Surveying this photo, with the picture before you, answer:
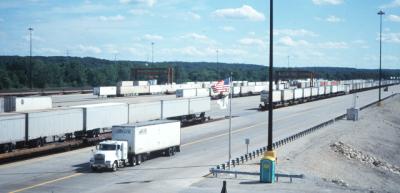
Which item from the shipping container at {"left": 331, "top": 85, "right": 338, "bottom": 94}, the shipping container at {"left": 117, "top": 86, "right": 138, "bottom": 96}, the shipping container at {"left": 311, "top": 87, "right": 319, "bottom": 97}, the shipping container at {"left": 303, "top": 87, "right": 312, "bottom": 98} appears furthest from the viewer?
the shipping container at {"left": 331, "top": 85, "right": 338, "bottom": 94}

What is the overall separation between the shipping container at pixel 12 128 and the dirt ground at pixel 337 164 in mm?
14874

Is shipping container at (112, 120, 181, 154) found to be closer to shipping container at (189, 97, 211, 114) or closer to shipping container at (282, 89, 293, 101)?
shipping container at (189, 97, 211, 114)

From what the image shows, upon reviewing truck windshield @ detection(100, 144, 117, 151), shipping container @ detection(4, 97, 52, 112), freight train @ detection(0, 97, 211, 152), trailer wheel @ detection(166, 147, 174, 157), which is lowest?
trailer wheel @ detection(166, 147, 174, 157)

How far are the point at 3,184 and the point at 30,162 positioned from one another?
8242mm

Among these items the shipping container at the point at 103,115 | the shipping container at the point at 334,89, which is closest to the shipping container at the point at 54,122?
the shipping container at the point at 103,115

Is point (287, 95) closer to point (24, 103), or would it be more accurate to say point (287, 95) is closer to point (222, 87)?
point (24, 103)

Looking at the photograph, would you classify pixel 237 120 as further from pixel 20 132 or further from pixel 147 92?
pixel 147 92

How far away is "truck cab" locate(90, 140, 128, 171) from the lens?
3397cm

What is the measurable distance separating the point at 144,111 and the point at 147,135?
18085mm

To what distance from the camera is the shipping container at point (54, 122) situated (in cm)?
4034

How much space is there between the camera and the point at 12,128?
38125 millimetres

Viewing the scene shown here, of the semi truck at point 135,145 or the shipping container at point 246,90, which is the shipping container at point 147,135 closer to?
the semi truck at point 135,145

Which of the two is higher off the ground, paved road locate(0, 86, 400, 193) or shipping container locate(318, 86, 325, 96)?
shipping container locate(318, 86, 325, 96)

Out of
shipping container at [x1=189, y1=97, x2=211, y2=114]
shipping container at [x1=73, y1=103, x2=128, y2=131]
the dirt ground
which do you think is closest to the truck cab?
the dirt ground
